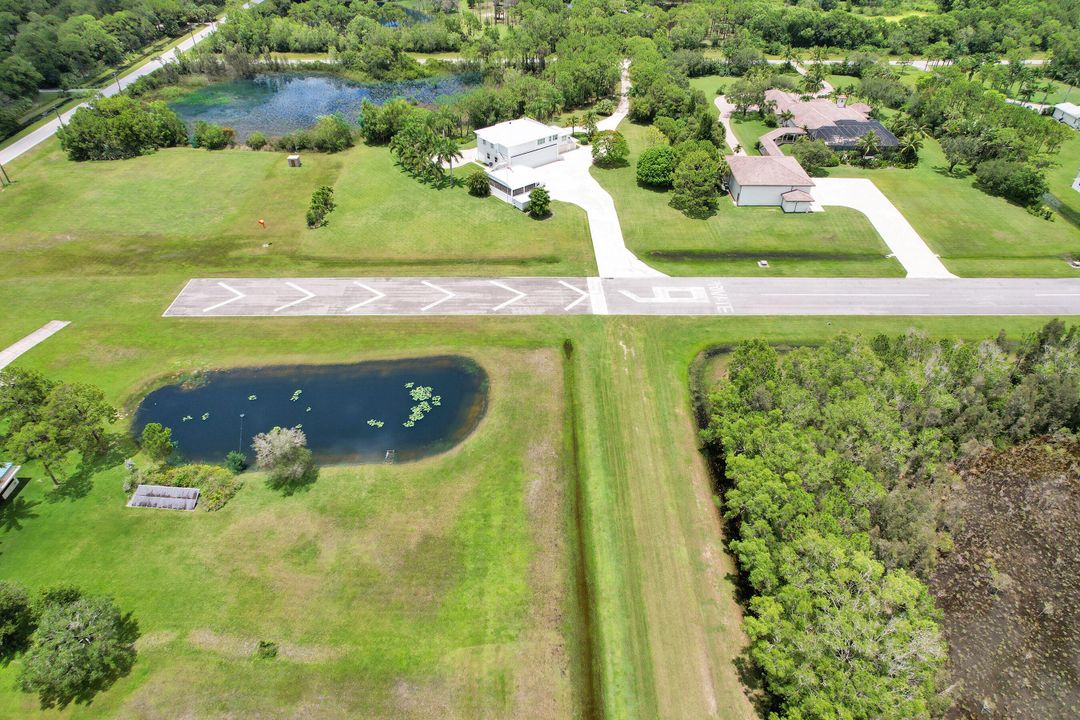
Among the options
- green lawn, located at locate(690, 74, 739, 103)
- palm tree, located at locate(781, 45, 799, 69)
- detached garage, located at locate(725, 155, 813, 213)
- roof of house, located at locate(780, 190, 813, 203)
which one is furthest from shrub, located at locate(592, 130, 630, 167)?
palm tree, located at locate(781, 45, 799, 69)

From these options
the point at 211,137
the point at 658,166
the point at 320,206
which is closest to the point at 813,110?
the point at 658,166

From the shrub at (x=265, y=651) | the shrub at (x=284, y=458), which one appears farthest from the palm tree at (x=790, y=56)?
the shrub at (x=265, y=651)

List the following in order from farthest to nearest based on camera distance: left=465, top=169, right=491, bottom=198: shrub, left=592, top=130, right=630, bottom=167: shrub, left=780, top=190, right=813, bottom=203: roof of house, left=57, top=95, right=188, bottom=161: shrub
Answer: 1. left=57, top=95, right=188, bottom=161: shrub
2. left=592, top=130, right=630, bottom=167: shrub
3. left=465, top=169, right=491, bottom=198: shrub
4. left=780, top=190, right=813, bottom=203: roof of house

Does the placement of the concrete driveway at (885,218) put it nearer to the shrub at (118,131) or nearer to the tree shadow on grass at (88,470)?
the tree shadow on grass at (88,470)

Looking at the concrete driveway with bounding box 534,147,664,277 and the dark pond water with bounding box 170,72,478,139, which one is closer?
the concrete driveway with bounding box 534,147,664,277

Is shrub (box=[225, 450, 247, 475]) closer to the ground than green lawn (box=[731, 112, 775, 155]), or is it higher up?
closer to the ground

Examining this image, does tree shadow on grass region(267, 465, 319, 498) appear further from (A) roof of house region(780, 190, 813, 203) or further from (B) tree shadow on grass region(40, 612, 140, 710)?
(A) roof of house region(780, 190, 813, 203)

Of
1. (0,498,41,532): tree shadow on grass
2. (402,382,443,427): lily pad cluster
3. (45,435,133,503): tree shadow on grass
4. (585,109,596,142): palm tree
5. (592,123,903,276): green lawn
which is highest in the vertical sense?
(585,109,596,142): palm tree

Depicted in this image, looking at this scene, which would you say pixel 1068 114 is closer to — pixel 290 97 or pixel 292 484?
pixel 292 484
